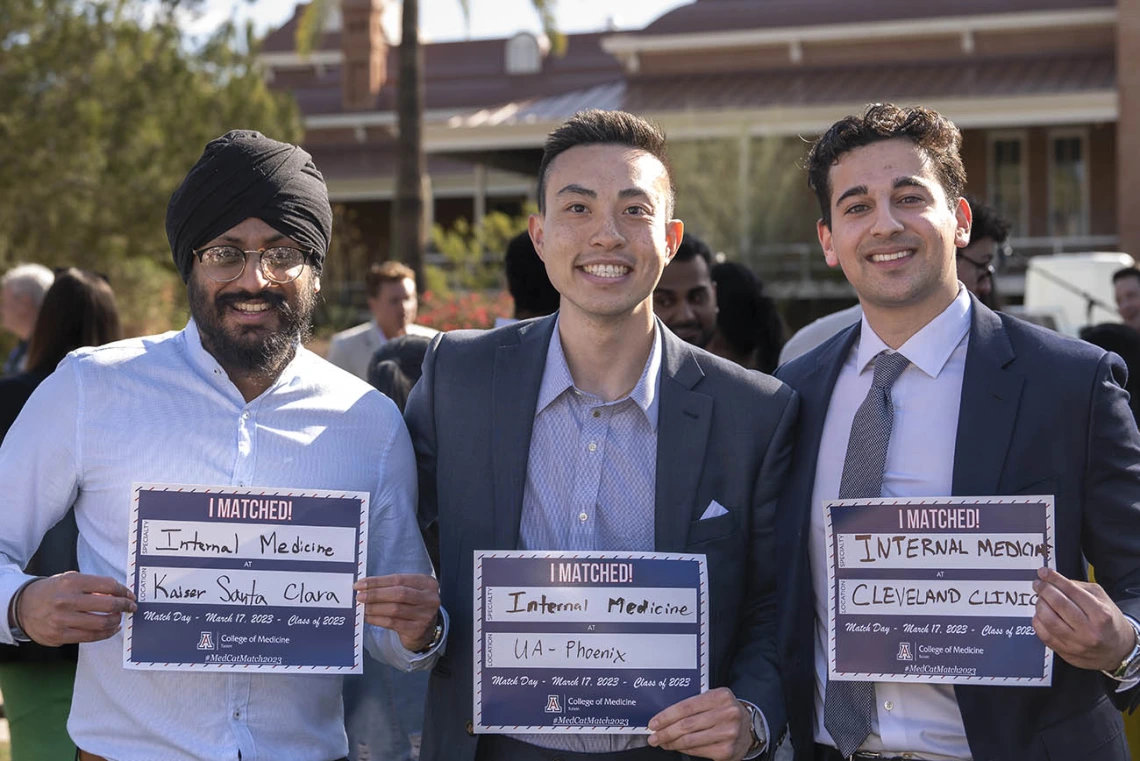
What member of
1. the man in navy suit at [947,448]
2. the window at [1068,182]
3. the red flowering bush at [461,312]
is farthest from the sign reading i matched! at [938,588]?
the window at [1068,182]

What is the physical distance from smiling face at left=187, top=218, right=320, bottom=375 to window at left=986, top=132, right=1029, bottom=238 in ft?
88.6

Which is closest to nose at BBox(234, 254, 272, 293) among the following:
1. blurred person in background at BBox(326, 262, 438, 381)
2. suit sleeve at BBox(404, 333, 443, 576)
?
suit sleeve at BBox(404, 333, 443, 576)

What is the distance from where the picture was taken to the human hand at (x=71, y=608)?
3.04m

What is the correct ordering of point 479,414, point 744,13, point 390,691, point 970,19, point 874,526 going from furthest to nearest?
point 744,13 < point 970,19 < point 390,691 < point 479,414 < point 874,526

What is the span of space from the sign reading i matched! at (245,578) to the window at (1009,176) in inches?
1072

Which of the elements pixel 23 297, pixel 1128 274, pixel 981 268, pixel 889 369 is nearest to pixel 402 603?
pixel 889 369

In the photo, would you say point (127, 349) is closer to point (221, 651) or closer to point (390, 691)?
point (221, 651)

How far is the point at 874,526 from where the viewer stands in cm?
333

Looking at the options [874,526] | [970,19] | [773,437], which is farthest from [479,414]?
[970,19]

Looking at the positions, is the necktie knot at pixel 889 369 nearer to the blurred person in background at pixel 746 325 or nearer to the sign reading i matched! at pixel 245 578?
the sign reading i matched! at pixel 245 578

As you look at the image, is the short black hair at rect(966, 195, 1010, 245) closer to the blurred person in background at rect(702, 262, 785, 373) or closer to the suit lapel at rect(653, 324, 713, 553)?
the blurred person in background at rect(702, 262, 785, 373)

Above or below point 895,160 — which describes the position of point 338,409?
below

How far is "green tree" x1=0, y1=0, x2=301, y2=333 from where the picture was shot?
17.7m

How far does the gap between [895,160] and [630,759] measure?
169 centimetres
